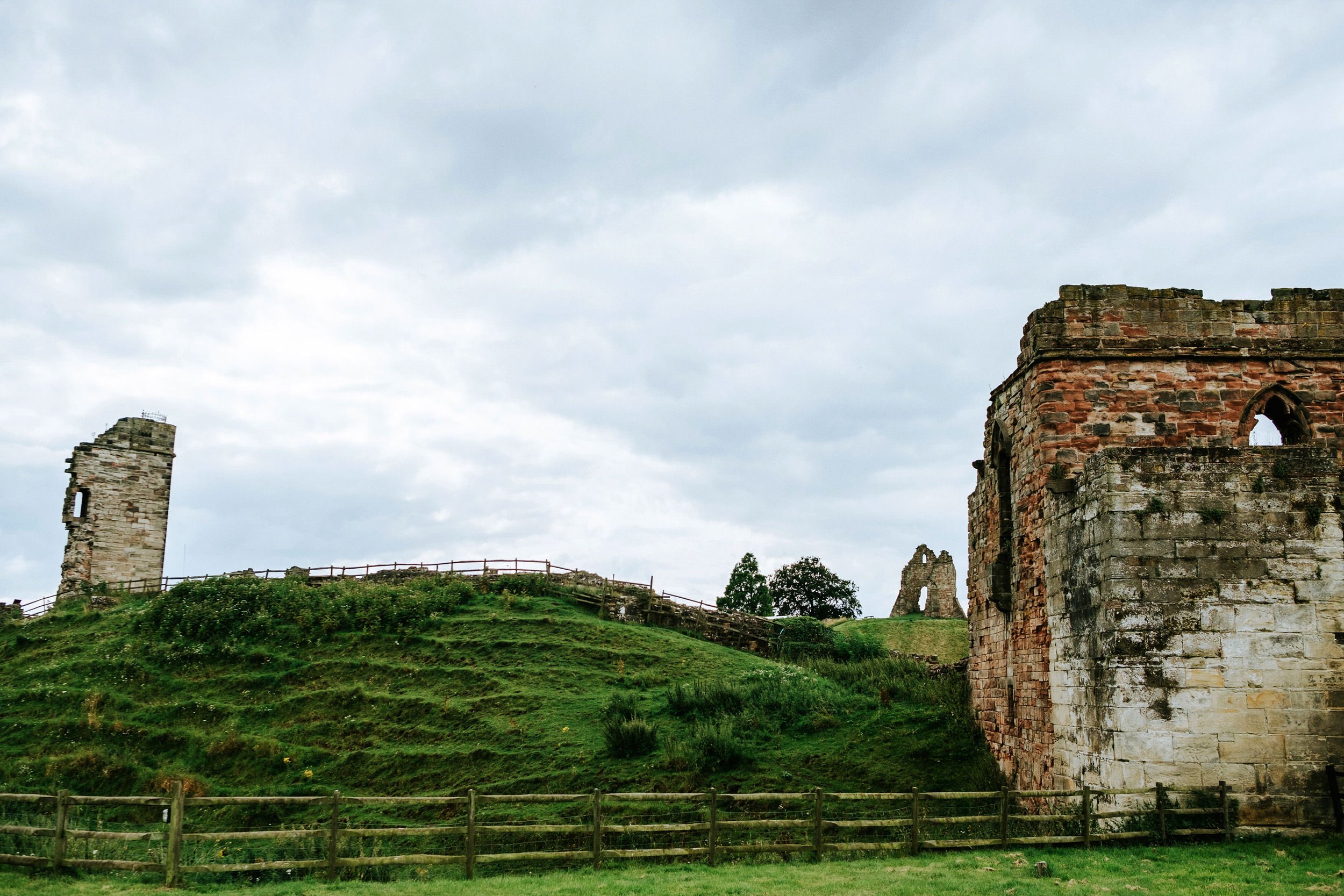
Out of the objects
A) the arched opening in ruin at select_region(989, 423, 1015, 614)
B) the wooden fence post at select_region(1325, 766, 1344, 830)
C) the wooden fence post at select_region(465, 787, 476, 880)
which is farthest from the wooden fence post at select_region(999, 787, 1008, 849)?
the wooden fence post at select_region(465, 787, 476, 880)

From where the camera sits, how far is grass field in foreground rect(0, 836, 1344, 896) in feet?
32.7

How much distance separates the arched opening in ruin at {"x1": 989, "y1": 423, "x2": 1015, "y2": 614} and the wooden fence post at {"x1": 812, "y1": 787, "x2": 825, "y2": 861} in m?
6.71

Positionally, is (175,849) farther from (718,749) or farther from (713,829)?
(718,749)

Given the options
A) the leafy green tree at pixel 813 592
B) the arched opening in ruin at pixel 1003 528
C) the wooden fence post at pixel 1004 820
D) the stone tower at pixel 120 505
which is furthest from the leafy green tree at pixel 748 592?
the wooden fence post at pixel 1004 820

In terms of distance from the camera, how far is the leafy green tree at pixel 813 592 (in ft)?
212

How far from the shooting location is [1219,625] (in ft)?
39.1

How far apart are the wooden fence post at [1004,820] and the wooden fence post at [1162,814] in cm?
177

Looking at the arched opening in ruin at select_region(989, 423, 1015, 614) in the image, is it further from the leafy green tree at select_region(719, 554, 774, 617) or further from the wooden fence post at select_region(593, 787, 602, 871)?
the leafy green tree at select_region(719, 554, 774, 617)

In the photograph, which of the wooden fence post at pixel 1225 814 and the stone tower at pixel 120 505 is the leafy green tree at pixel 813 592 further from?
the wooden fence post at pixel 1225 814

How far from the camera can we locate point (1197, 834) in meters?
11.4

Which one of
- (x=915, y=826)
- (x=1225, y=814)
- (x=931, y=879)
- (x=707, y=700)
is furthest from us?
(x=707, y=700)

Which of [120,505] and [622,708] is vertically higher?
[120,505]

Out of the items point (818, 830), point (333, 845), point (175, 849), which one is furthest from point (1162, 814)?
point (175, 849)

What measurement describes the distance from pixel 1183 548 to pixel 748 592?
46.6 metres
